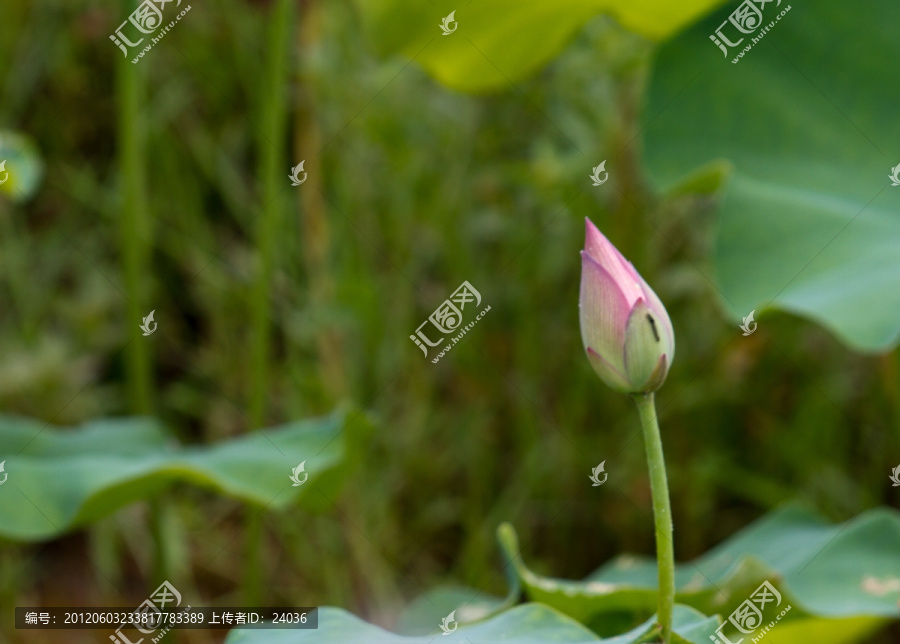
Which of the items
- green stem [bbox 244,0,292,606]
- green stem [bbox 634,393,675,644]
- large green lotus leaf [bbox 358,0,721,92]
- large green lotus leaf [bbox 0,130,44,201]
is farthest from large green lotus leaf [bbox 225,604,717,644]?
large green lotus leaf [bbox 358,0,721,92]

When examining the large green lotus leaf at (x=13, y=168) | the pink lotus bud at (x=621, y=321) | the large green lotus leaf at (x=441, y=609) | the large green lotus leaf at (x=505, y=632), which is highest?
the large green lotus leaf at (x=13, y=168)

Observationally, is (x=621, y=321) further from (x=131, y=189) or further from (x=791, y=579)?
(x=131, y=189)

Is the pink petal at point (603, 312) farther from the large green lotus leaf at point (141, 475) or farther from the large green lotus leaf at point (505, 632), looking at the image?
the large green lotus leaf at point (141, 475)

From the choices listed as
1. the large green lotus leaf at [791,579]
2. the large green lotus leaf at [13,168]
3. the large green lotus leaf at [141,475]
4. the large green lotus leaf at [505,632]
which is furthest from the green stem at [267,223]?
the large green lotus leaf at [505,632]

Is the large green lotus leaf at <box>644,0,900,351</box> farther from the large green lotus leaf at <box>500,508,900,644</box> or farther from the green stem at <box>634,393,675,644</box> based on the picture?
the green stem at <box>634,393,675,644</box>

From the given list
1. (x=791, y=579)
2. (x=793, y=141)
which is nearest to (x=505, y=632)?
(x=791, y=579)

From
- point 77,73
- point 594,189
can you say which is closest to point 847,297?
point 594,189

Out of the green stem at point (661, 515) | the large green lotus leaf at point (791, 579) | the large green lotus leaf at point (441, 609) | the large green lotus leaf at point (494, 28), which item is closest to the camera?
the green stem at point (661, 515)
